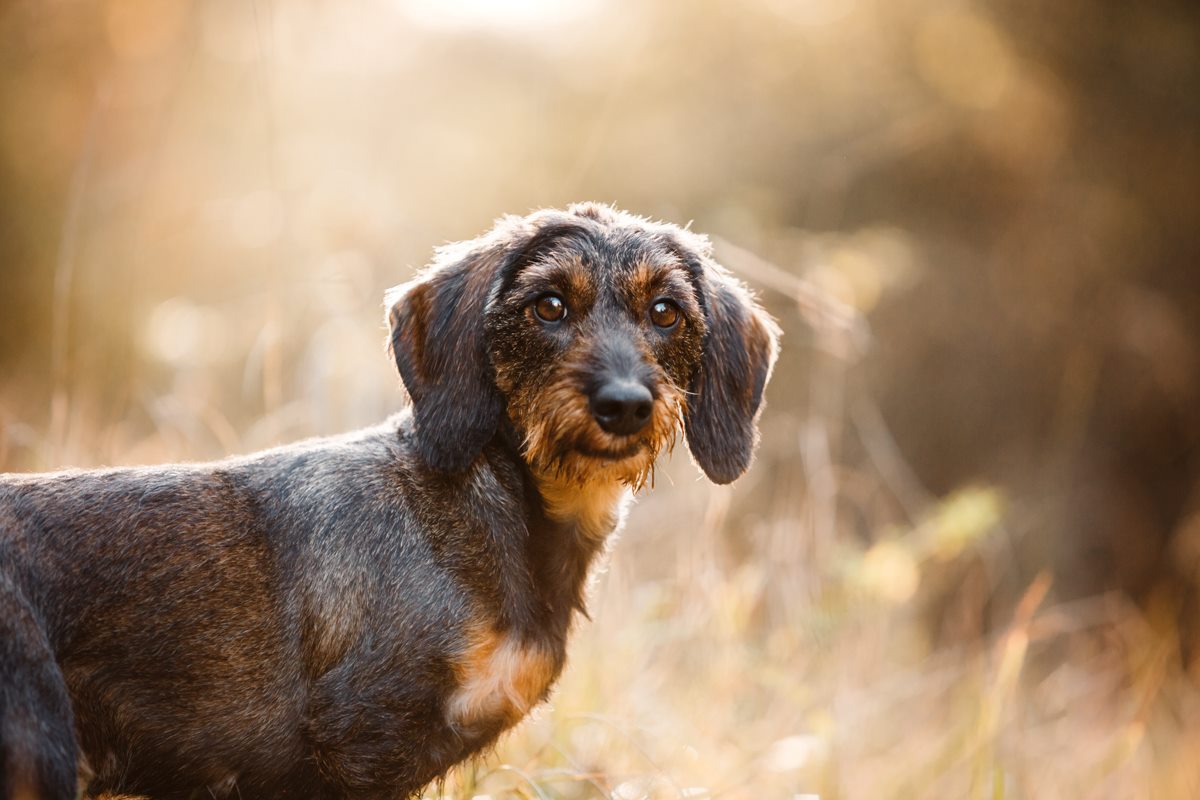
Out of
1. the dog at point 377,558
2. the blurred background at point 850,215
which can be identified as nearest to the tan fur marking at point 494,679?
the dog at point 377,558

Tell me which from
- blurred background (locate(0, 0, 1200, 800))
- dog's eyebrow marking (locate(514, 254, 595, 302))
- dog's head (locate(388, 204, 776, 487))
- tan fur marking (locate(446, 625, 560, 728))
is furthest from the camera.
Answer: blurred background (locate(0, 0, 1200, 800))

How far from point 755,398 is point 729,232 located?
3983 millimetres

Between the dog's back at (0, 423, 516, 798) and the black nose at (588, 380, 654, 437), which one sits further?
the black nose at (588, 380, 654, 437)

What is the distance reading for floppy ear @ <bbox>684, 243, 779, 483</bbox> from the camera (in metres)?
4.05

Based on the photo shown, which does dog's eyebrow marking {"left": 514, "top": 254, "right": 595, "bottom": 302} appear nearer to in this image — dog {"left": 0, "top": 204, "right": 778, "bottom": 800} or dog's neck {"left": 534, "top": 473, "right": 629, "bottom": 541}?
dog {"left": 0, "top": 204, "right": 778, "bottom": 800}

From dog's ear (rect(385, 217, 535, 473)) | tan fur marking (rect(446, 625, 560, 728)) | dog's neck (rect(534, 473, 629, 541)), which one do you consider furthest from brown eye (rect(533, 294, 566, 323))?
tan fur marking (rect(446, 625, 560, 728))

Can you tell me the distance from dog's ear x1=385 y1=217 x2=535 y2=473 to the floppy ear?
0.76 meters

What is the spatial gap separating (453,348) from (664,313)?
757mm

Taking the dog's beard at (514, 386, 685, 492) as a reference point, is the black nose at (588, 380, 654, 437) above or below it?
above

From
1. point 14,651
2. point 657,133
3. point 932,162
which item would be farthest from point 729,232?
point 14,651

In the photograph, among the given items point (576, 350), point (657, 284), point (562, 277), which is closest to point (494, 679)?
point (576, 350)

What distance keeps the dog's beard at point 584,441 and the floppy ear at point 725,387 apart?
34 cm

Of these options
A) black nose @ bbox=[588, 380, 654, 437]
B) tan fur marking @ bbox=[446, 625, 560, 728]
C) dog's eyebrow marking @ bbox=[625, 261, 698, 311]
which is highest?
dog's eyebrow marking @ bbox=[625, 261, 698, 311]

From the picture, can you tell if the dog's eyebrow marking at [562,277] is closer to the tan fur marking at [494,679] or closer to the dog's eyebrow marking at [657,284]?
the dog's eyebrow marking at [657,284]
